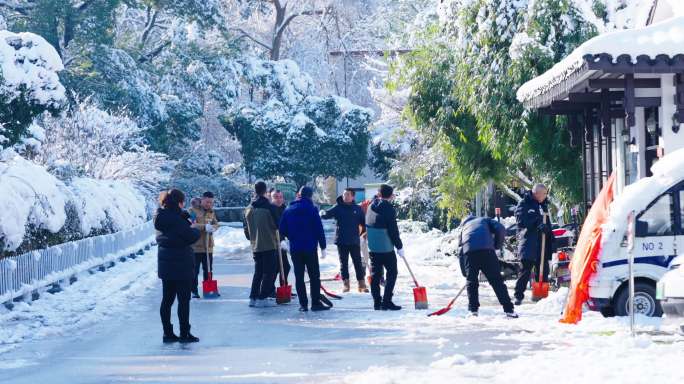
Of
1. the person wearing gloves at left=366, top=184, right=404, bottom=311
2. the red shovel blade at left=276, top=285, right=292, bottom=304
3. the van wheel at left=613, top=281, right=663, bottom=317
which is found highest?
the person wearing gloves at left=366, top=184, right=404, bottom=311

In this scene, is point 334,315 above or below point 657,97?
below

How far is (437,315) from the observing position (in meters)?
16.2

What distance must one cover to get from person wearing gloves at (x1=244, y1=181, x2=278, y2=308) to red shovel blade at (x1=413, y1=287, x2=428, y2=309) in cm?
259

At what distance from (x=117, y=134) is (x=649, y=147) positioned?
31252 mm

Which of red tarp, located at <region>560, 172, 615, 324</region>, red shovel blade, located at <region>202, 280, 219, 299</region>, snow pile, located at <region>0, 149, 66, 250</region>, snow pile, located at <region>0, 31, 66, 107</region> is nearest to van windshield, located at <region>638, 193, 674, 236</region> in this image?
red tarp, located at <region>560, 172, 615, 324</region>

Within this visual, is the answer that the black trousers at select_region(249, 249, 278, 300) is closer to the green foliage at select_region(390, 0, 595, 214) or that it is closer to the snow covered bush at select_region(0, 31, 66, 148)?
the green foliage at select_region(390, 0, 595, 214)

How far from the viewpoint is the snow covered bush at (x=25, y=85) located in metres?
27.2

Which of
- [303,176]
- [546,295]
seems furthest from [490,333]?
[303,176]

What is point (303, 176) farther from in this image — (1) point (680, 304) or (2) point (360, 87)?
(1) point (680, 304)

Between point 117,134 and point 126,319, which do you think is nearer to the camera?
point 126,319

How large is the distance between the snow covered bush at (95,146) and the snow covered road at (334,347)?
69.9 ft

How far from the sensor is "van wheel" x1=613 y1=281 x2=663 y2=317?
14.5 meters

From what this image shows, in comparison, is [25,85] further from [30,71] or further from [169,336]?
[169,336]

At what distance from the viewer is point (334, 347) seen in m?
13.0
